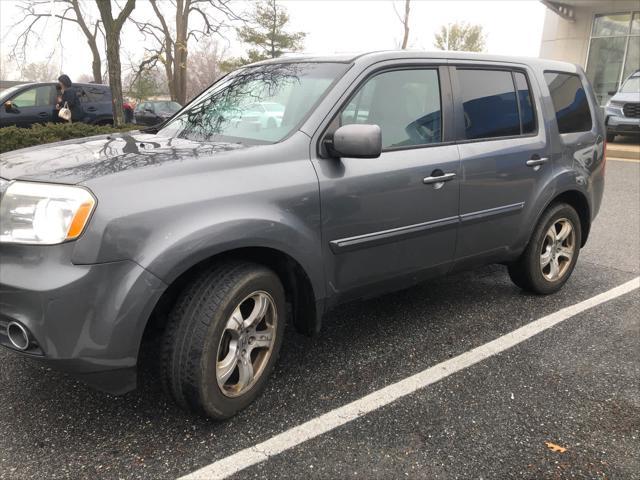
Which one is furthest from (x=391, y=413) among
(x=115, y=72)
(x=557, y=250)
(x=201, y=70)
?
(x=201, y=70)

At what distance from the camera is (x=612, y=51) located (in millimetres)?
20703

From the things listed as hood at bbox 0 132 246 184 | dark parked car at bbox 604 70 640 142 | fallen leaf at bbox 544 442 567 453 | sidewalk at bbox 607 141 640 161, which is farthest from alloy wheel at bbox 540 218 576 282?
dark parked car at bbox 604 70 640 142

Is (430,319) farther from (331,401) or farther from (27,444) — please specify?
(27,444)

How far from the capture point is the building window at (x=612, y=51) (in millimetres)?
19984

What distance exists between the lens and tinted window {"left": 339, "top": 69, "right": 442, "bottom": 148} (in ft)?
9.99

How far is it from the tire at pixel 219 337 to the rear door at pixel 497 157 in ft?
4.87

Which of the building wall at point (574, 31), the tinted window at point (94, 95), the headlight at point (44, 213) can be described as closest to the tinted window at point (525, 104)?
the headlight at point (44, 213)

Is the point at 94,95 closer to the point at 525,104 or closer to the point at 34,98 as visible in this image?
the point at 34,98

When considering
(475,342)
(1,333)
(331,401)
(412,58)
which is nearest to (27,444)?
(1,333)

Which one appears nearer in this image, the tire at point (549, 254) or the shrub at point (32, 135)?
the tire at point (549, 254)

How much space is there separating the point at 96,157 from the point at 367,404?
176 centimetres

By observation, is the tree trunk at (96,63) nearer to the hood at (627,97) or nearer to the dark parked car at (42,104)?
the dark parked car at (42,104)

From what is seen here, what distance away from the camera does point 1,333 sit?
2.24 meters

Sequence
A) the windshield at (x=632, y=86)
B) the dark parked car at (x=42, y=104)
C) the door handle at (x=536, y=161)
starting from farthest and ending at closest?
the windshield at (x=632, y=86)
the dark parked car at (x=42, y=104)
the door handle at (x=536, y=161)
